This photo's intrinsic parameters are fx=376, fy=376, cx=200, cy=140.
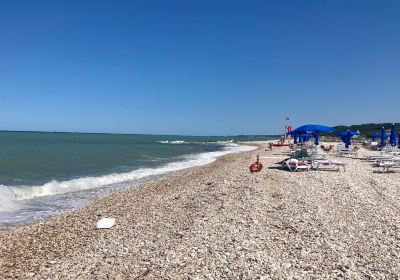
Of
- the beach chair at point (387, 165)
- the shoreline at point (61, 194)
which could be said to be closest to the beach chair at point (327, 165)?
the beach chair at point (387, 165)

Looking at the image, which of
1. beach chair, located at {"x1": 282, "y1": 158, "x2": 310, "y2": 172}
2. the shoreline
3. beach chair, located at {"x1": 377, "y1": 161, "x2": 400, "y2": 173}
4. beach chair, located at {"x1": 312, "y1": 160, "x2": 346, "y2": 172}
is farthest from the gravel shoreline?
beach chair, located at {"x1": 377, "y1": 161, "x2": 400, "y2": 173}

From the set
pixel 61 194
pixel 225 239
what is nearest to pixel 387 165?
pixel 225 239

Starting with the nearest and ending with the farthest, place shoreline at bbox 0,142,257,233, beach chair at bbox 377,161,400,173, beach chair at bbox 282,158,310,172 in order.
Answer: shoreline at bbox 0,142,257,233 < beach chair at bbox 282,158,310,172 < beach chair at bbox 377,161,400,173

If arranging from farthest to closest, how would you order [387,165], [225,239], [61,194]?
[387,165]
[61,194]
[225,239]

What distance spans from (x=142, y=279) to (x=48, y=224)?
18.1 feet

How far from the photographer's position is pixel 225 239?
7.59 m

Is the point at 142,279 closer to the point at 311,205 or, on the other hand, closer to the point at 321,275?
the point at 321,275

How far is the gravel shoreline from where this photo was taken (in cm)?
625

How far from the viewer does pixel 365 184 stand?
46.5 ft

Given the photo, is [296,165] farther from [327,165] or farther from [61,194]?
[61,194]

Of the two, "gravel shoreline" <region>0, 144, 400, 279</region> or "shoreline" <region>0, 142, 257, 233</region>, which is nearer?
"gravel shoreline" <region>0, 144, 400, 279</region>

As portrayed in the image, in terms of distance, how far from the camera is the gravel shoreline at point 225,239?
6.25 metres

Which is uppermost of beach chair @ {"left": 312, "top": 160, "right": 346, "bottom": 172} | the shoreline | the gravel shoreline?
beach chair @ {"left": 312, "top": 160, "right": 346, "bottom": 172}

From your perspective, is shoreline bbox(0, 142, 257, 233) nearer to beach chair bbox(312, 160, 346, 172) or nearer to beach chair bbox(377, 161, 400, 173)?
beach chair bbox(312, 160, 346, 172)
